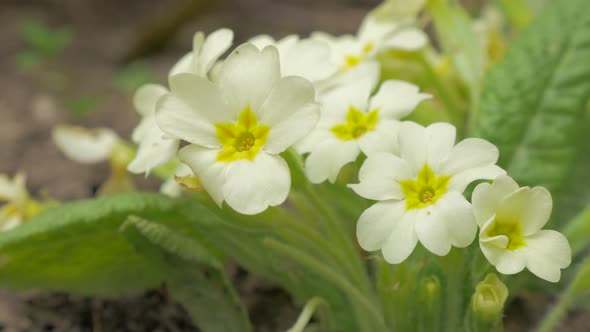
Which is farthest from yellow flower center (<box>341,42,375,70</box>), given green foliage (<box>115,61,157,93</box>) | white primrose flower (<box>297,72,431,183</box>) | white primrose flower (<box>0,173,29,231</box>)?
green foliage (<box>115,61,157,93</box>)

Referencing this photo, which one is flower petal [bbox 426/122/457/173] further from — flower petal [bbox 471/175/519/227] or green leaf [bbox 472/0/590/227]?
green leaf [bbox 472/0/590/227]

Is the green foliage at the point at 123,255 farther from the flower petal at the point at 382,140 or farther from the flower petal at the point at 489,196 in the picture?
the flower petal at the point at 489,196

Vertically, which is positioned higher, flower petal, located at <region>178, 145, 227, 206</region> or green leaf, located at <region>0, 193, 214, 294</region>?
flower petal, located at <region>178, 145, 227, 206</region>

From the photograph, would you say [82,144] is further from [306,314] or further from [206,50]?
[306,314]

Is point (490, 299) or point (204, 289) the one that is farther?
point (204, 289)

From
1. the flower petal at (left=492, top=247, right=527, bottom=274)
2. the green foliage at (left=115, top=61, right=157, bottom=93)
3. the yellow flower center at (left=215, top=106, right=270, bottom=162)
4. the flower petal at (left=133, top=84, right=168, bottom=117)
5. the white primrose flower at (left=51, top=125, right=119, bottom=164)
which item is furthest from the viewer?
the green foliage at (left=115, top=61, right=157, bottom=93)

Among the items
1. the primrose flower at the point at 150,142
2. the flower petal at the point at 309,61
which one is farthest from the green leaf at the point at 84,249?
the flower petal at the point at 309,61

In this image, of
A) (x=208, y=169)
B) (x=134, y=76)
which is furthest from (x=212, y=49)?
(x=134, y=76)

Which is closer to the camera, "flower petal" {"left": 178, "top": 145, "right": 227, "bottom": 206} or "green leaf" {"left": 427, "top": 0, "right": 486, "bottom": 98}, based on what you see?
"flower petal" {"left": 178, "top": 145, "right": 227, "bottom": 206}
